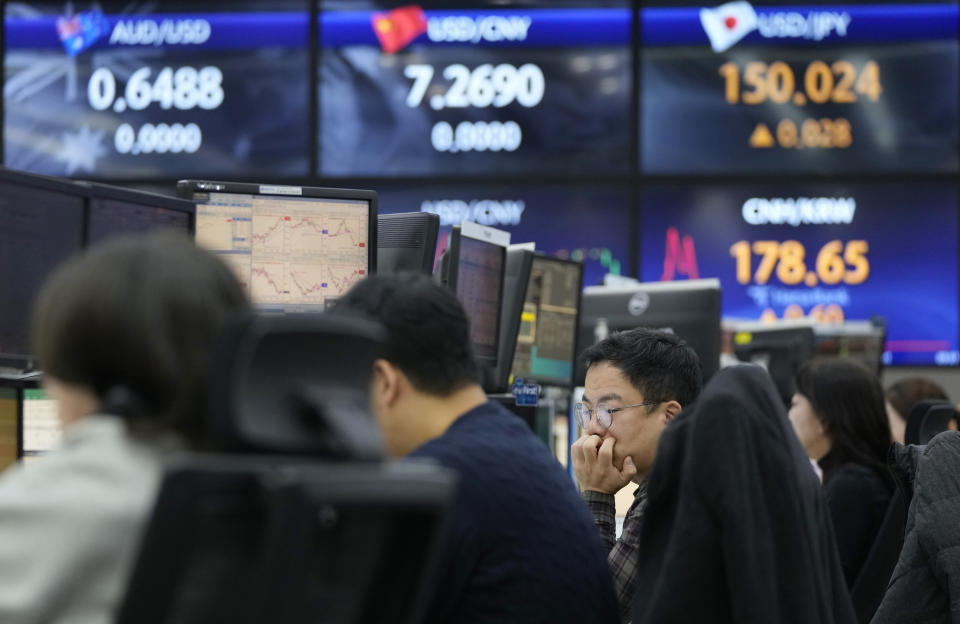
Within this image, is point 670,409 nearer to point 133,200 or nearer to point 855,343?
point 133,200

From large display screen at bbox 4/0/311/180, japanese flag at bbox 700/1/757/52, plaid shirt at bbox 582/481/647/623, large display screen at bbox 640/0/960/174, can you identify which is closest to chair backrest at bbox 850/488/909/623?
plaid shirt at bbox 582/481/647/623

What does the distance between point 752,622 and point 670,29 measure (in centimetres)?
478

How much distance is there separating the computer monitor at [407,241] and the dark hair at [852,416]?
146cm

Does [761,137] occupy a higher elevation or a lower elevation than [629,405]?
higher

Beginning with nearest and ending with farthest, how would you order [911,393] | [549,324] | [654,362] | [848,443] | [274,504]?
[274,504]
[654,362]
[848,443]
[549,324]
[911,393]

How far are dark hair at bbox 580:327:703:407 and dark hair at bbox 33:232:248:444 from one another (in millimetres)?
1522

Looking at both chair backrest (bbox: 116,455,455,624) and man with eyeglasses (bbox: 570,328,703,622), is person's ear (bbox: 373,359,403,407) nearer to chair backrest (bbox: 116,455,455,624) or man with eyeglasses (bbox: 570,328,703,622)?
chair backrest (bbox: 116,455,455,624)

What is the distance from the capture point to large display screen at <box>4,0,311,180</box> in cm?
598

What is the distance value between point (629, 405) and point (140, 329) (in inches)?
62.3


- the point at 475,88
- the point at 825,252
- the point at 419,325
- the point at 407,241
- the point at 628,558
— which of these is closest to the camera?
the point at 419,325

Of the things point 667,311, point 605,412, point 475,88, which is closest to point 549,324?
point 667,311

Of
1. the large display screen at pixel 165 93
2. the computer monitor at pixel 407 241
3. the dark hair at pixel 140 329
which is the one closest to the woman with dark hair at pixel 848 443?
the computer monitor at pixel 407 241

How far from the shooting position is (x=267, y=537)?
2.84ft

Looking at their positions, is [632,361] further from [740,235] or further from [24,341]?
[740,235]
